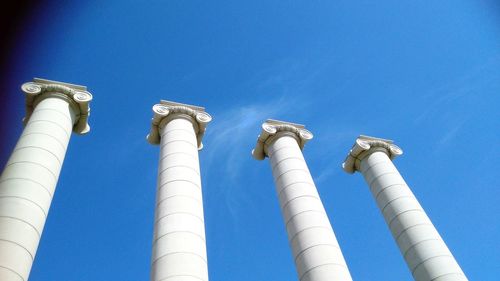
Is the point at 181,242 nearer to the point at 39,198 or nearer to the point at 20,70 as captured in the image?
the point at 39,198

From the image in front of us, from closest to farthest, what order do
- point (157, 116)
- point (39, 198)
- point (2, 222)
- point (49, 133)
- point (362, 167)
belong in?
point (2, 222) < point (39, 198) < point (49, 133) < point (157, 116) < point (362, 167)

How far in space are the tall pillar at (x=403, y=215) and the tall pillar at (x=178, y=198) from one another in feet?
119

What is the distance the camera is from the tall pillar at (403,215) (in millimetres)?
74562

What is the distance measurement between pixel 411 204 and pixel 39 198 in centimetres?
6291

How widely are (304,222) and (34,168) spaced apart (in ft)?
128

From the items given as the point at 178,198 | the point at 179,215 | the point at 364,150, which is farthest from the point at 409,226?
the point at 179,215

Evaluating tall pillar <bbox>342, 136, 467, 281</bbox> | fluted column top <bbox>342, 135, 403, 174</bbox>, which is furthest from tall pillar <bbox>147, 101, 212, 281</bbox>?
tall pillar <bbox>342, 136, 467, 281</bbox>

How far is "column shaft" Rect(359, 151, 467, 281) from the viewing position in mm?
74062

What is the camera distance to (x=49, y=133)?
215ft

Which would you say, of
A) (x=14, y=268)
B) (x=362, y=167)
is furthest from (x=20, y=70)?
(x=362, y=167)

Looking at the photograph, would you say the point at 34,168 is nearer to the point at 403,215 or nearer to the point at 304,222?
the point at 304,222

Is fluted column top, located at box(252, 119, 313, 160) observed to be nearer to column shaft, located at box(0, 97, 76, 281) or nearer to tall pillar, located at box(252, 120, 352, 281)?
tall pillar, located at box(252, 120, 352, 281)

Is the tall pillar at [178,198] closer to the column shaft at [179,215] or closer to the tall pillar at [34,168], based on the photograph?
the column shaft at [179,215]

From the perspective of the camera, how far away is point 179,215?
59688 mm
